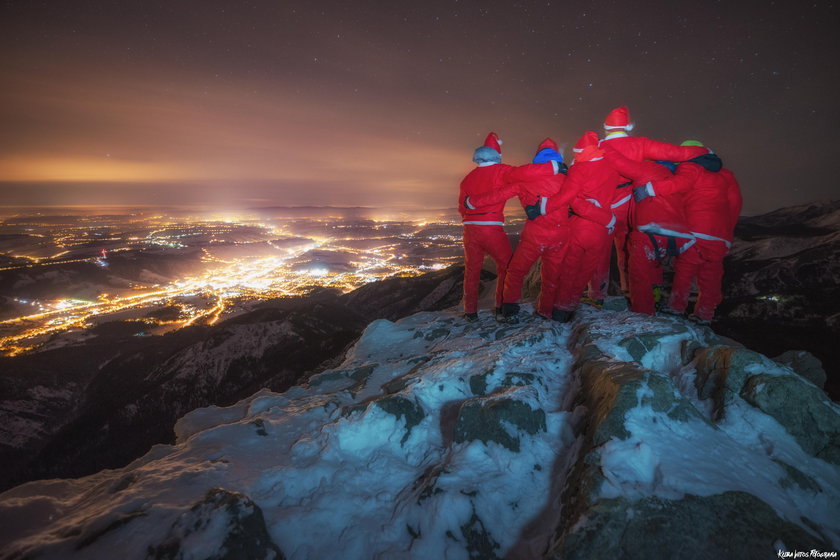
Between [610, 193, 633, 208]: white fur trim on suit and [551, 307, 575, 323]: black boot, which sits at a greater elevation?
[610, 193, 633, 208]: white fur trim on suit

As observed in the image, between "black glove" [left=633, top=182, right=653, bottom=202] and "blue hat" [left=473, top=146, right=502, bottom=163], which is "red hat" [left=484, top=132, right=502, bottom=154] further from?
"black glove" [left=633, top=182, right=653, bottom=202]

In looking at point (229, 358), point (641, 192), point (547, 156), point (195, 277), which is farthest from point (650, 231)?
point (195, 277)

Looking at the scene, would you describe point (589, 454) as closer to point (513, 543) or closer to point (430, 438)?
point (513, 543)

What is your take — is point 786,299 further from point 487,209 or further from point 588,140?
point 487,209

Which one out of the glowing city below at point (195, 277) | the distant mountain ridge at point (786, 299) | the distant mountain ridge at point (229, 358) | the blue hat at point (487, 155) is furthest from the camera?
the glowing city below at point (195, 277)

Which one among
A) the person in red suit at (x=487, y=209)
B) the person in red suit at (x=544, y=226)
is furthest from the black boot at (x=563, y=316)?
the person in red suit at (x=487, y=209)

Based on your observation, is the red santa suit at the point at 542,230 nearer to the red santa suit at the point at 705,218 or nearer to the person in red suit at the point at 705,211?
the person in red suit at the point at 705,211

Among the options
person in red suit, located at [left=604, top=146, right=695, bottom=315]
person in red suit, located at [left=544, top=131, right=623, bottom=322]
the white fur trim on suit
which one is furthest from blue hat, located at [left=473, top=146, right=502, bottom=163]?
the white fur trim on suit
